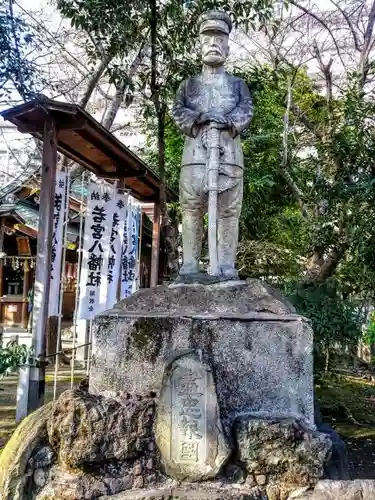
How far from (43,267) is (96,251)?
4.58 feet

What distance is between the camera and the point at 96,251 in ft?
22.8

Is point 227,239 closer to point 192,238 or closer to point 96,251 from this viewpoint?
point 192,238

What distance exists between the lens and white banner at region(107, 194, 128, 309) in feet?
22.9

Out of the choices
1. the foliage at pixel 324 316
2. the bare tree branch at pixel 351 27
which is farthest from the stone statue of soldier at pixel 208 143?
the bare tree branch at pixel 351 27

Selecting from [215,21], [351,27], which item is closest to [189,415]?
[215,21]

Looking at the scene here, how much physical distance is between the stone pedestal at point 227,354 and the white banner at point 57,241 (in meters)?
2.63

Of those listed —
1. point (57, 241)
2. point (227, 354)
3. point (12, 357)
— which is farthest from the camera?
point (57, 241)

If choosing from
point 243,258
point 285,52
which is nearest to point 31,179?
point 243,258

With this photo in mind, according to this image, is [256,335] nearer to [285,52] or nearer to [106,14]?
[106,14]

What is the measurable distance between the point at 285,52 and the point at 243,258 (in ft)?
18.3

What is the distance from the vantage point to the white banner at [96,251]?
266 inches

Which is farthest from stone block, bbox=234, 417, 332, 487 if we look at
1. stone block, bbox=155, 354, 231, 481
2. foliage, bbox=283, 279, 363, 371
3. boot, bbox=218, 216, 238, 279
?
foliage, bbox=283, 279, 363, 371

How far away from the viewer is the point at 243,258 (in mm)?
9797

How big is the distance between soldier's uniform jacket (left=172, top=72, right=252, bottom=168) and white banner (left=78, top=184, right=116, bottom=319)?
129 inches
